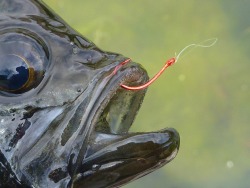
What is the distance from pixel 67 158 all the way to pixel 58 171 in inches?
3.4

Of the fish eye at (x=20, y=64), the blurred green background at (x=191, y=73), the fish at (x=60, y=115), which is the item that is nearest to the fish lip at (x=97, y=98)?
the fish at (x=60, y=115)

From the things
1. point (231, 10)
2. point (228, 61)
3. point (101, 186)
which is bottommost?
point (101, 186)

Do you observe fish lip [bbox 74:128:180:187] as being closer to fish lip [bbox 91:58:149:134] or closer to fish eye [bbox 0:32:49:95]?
fish lip [bbox 91:58:149:134]

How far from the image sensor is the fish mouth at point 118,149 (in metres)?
3.69

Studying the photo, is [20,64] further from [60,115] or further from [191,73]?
[191,73]

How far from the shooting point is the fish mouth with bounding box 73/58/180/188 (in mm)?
3688

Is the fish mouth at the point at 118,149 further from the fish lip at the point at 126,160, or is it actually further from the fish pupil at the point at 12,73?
the fish pupil at the point at 12,73

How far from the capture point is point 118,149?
3707 mm

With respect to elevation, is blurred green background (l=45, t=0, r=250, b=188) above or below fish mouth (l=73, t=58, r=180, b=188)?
above

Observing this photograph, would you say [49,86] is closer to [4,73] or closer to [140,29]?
[4,73]

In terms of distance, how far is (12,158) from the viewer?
360 centimetres

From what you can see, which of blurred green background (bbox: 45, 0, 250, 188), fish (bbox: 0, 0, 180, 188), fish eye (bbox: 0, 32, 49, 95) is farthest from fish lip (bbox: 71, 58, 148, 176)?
blurred green background (bbox: 45, 0, 250, 188)

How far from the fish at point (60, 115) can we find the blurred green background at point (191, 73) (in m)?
1.80

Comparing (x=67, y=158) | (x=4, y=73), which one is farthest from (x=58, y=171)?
(x=4, y=73)
